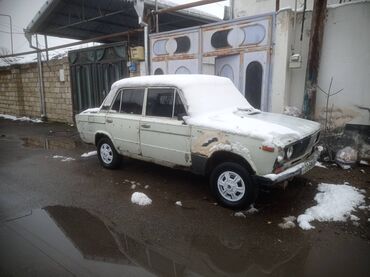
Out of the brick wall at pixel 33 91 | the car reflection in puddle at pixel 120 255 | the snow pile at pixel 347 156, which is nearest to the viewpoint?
the car reflection in puddle at pixel 120 255

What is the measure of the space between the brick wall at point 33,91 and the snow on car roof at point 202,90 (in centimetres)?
844

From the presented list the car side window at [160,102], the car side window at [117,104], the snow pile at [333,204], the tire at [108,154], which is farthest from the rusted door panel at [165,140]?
the snow pile at [333,204]

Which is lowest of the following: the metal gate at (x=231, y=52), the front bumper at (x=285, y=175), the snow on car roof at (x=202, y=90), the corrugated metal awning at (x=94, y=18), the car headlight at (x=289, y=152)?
the front bumper at (x=285, y=175)

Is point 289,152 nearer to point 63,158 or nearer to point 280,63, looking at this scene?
point 280,63

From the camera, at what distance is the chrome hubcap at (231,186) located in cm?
407

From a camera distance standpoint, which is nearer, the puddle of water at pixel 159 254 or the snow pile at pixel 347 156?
the puddle of water at pixel 159 254

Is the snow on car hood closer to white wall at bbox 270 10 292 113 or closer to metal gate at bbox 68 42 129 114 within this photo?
white wall at bbox 270 10 292 113

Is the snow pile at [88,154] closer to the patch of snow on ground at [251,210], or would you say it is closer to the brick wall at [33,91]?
the patch of snow on ground at [251,210]

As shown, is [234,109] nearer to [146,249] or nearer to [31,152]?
[146,249]

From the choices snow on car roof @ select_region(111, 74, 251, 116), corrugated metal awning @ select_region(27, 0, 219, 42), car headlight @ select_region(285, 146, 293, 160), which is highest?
corrugated metal awning @ select_region(27, 0, 219, 42)

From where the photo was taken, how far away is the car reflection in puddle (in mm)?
2898

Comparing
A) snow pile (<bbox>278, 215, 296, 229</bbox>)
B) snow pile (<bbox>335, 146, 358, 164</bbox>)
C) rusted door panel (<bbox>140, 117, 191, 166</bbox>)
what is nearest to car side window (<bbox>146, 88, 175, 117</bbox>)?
rusted door panel (<bbox>140, 117, 191, 166</bbox>)

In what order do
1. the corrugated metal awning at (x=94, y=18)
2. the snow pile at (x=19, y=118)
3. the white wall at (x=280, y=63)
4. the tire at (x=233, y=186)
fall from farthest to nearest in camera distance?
→ 1. the snow pile at (x=19, y=118)
2. the corrugated metal awning at (x=94, y=18)
3. the white wall at (x=280, y=63)
4. the tire at (x=233, y=186)

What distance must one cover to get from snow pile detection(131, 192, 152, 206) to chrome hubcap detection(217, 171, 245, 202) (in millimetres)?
1094
